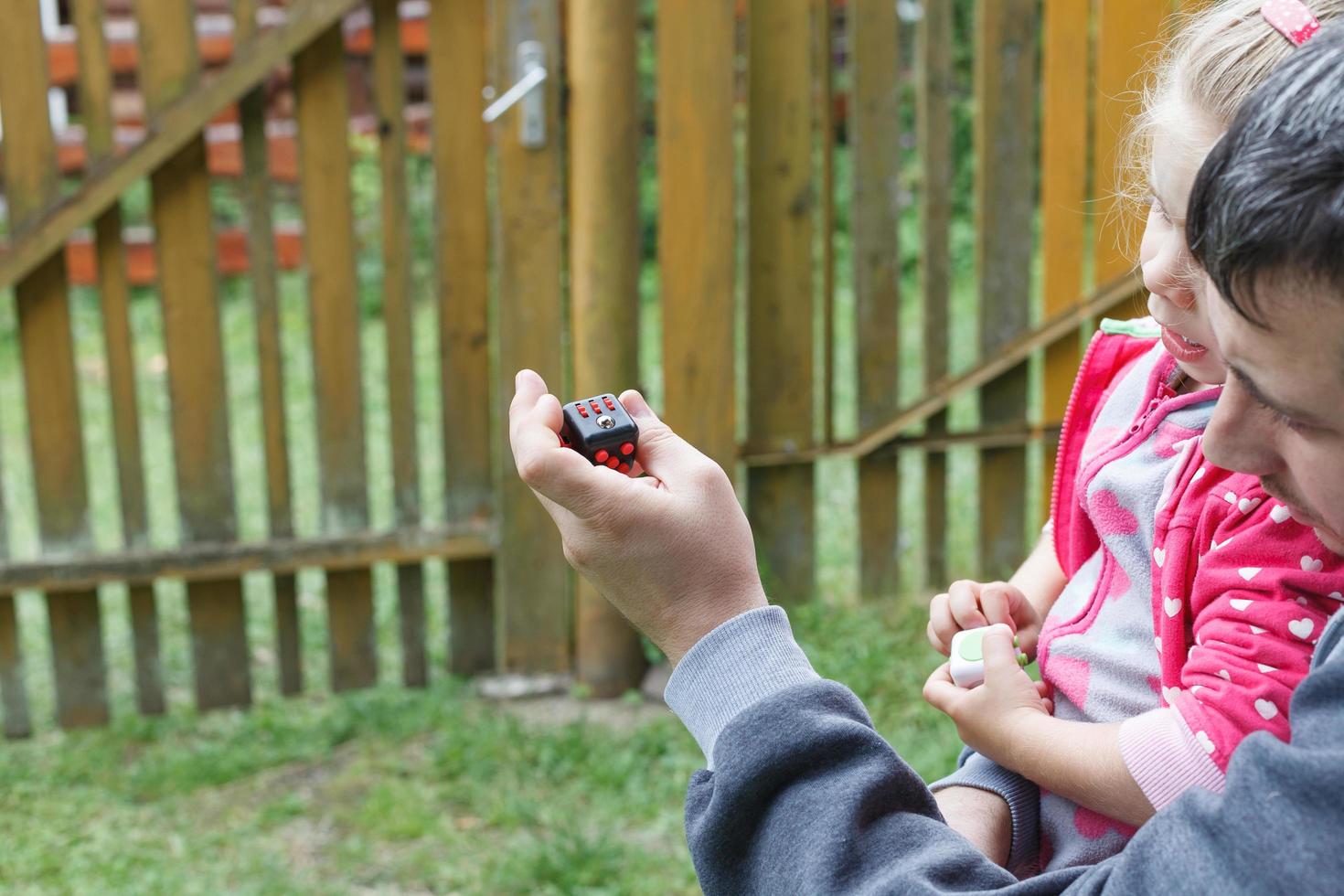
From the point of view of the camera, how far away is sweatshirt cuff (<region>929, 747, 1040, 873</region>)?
4.88ft

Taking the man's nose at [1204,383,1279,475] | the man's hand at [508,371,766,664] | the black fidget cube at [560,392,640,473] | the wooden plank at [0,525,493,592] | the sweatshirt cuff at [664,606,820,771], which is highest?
the man's nose at [1204,383,1279,475]

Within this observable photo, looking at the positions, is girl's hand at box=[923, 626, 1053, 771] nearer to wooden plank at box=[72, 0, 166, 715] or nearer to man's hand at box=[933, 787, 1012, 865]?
man's hand at box=[933, 787, 1012, 865]

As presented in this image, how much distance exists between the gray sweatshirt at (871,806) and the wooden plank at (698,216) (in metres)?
2.50

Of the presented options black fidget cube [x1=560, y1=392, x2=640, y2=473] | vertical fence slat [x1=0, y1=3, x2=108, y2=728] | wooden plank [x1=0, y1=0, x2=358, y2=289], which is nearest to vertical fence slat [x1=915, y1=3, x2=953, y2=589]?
wooden plank [x1=0, y1=0, x2=358, y2=289]

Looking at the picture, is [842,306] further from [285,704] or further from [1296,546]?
[1296,546]

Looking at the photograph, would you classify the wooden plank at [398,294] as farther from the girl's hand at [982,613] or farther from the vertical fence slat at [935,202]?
the girl's hand at [982,613]

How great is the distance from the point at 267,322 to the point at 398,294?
1.15 feet

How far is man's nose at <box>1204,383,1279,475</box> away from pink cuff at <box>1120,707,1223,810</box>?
27cm

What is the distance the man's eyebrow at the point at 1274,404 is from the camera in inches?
37.7

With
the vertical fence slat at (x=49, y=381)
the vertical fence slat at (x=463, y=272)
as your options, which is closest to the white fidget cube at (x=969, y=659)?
the vertical fence slat at (x=463, y=272)

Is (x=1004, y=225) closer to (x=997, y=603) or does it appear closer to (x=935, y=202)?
(x=935, y=202)

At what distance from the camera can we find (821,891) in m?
1.10

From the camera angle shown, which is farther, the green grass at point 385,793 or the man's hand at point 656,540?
the green grass at point 385,793

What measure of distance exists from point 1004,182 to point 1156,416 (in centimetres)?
273
